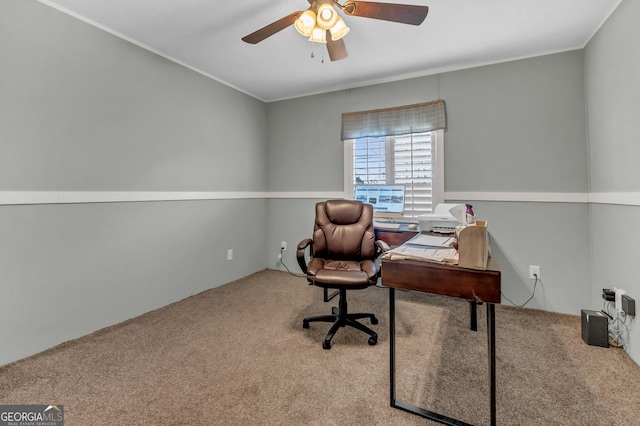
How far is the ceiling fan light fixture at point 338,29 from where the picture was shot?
1.69 meters

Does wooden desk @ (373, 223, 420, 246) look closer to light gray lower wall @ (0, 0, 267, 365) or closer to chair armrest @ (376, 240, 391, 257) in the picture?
chair armrest @ (376, 240, 391, 257)

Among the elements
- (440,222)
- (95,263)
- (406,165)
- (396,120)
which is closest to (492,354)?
(440,222)

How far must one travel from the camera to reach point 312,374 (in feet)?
5.68

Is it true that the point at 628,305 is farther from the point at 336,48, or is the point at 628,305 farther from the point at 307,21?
the point at 307,21

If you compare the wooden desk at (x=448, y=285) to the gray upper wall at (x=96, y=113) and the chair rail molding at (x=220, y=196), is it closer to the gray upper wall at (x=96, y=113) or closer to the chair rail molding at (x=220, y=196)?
the chair rail molding at (x=220, y=196)

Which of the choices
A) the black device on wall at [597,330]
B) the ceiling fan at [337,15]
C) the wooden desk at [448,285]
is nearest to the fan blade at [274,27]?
the ceiling fan at [337,15]

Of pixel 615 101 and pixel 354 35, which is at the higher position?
pixel 354 35

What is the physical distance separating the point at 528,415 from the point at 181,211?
3.05 m

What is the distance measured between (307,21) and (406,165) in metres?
1.98

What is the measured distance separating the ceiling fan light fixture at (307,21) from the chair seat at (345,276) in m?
1.57

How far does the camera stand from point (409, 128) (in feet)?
10.3

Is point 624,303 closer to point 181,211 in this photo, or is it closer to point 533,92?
point 533,92

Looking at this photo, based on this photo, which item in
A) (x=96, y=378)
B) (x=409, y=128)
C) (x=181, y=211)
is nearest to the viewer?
(x=96, y=378)

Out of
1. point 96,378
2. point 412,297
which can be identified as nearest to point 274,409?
point 96,378
